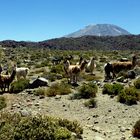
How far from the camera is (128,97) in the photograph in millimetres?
17719

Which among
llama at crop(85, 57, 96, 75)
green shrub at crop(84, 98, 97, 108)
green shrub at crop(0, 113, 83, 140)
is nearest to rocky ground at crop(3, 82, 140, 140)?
green shrub at crop(84, 98, 97, 108)

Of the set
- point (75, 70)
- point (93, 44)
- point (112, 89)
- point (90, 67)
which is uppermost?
point (93, 44)

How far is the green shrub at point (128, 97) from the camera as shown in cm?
1756

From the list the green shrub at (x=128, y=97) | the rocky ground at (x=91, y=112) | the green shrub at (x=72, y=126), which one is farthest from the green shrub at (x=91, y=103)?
the green shrub at (x=72, y=126)

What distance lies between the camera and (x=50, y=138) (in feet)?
35.0

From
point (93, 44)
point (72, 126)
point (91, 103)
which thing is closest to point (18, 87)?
point (91, 103)

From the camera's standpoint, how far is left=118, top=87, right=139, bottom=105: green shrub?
1756 cm

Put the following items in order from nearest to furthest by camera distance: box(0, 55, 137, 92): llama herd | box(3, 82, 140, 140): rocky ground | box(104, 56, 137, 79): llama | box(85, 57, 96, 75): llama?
box(3, 82, 140, 140): rocky ground, box(0, 55, 137, 92): llama herd, box(104, 56, 137, 79): llama, box(85, 57, 96, 75): llama

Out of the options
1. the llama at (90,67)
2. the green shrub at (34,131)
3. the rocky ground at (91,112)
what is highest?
the llama at (90,67)

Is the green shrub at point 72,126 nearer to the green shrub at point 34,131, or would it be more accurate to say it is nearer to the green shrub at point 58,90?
the green shrub at point 34,131

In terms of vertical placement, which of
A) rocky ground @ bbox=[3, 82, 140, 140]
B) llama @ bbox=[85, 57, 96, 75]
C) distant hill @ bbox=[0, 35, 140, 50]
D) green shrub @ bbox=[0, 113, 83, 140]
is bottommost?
rocky ground @ bbox=[3, 82, 140, 140]

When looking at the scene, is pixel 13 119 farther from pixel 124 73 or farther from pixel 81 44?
pixel 81 44

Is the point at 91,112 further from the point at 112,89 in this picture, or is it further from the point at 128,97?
the point at 112,89

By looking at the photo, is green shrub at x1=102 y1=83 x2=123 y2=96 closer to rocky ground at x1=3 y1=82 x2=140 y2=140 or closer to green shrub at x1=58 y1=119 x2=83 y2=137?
rocky ground at x1=3 y1=82 x2=140 y2=140
